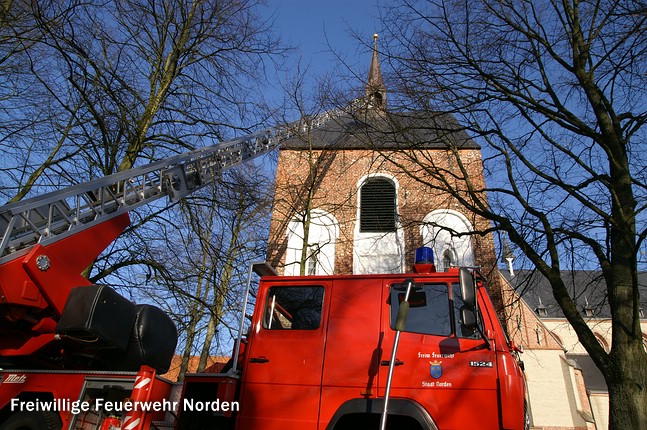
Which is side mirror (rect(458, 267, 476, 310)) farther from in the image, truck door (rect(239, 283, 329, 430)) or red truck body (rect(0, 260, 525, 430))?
truck door (rect(239, 283, 329, 430))

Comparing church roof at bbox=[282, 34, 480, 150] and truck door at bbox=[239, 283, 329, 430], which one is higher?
church roof at bbox=[282, 34, 480, 150]

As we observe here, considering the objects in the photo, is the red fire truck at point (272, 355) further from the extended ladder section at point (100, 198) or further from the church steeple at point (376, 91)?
the church steeple at point (376, 91)

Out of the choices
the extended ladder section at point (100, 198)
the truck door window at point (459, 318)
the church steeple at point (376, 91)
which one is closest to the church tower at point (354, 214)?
the church steeple at point (376, 91)

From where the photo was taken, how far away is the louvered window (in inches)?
639

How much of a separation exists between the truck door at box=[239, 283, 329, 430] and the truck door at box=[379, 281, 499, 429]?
27.3 inches

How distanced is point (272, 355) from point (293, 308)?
1.80 ft

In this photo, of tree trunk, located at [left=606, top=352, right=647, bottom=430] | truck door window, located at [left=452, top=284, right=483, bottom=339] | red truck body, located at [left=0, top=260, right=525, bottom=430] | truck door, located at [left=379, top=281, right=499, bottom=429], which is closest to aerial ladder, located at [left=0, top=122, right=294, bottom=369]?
red truck body, located at [left=0, top=260, right=525, bottom=430]

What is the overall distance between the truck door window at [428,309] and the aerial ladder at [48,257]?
2.91 meters

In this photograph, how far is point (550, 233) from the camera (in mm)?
6781

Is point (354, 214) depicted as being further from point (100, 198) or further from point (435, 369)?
point (435, 369)

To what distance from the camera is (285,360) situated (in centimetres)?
453

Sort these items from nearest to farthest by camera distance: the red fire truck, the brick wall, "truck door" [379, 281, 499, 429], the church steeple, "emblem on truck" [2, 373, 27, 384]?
1. "truck door" [379, 281, 499, 429]
2. the red fire truck
3. "emblem on truck" [2, 373, 27, 384]
4. the church steeple
5. the brick wall

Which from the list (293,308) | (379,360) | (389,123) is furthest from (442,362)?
(389,123)

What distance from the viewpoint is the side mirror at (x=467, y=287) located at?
13.4ft
